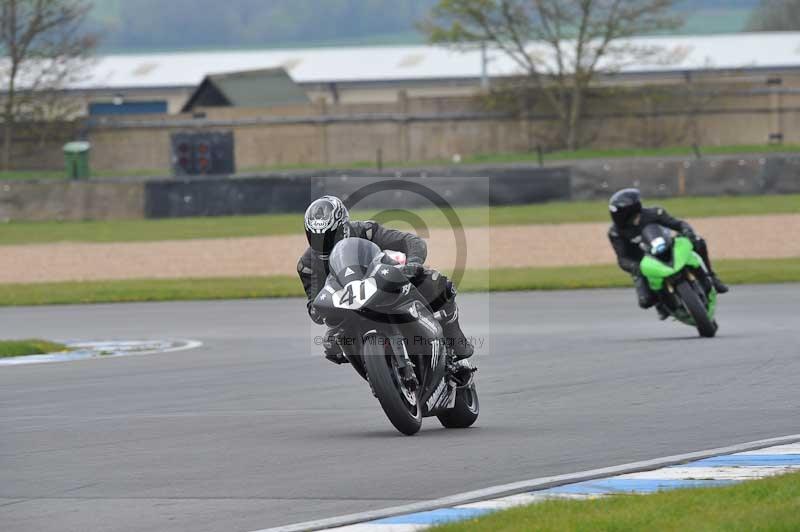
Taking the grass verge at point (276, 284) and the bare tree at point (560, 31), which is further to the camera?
the bare tree at point (560, 31)

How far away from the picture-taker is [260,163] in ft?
192

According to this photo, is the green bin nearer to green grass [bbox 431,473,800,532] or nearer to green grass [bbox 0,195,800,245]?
green grass [bbox 0,195,800,245]

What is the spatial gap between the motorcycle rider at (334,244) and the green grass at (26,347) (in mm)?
7893

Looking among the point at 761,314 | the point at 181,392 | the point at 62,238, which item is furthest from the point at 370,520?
the point at 62,238

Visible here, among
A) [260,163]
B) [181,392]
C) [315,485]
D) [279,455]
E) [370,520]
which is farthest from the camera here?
[260,163]

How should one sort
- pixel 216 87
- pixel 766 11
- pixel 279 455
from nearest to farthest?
pixel 279 455 → pixel 216 87 → pixel 766 11

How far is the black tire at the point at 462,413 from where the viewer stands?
401 inches

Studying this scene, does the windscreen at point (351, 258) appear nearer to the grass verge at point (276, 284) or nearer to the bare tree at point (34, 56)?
the grass verge at point (276, 284)

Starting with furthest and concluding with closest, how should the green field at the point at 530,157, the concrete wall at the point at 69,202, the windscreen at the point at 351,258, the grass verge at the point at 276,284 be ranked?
the green field at the point at 530,157
the concrete wall at the point at 69,202
the grass verge at the point at 276,284
the windscreen at the point at 351,258

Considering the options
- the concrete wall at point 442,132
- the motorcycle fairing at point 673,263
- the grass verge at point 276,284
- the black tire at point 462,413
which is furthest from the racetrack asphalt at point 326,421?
the concrete wall at point 442,132

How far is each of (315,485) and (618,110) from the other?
174 feet

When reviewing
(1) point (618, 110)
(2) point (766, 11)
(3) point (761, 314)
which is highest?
(2) point (766, 11)

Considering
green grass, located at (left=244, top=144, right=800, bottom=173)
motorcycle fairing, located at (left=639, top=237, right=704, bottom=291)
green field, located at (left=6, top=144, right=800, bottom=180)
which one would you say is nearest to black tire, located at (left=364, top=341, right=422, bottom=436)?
motorcycle fairing, located at (left=639, top=237, right=704, bottom=291)

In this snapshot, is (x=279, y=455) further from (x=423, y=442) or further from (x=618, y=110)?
(x=618, y=110)
